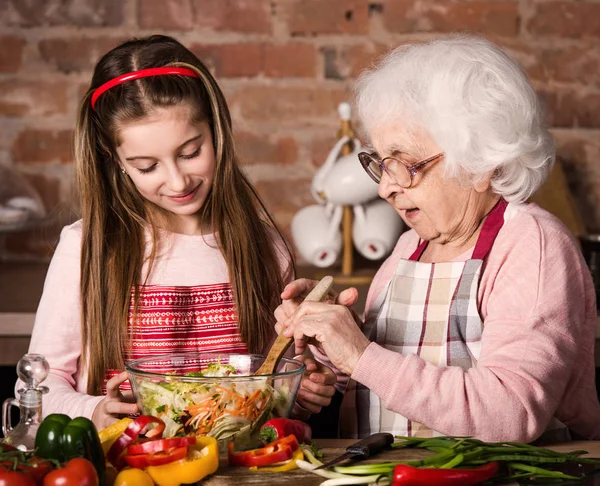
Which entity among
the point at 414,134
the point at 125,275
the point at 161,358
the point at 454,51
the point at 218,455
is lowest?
the point at 218,455

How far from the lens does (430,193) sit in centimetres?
165

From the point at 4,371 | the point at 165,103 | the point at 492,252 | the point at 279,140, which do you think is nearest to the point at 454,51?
the point at 492,252

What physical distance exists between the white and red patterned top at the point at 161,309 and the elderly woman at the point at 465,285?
0.24m

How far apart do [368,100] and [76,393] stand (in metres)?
0.73

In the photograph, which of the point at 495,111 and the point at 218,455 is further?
the point at 495,111

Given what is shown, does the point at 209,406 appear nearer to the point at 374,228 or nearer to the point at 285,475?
the point at 285,475

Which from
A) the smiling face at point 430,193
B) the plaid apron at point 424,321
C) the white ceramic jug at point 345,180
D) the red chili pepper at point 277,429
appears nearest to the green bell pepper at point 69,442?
the red chili pepper at point 277,429

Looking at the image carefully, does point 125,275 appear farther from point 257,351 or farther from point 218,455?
point 218,455

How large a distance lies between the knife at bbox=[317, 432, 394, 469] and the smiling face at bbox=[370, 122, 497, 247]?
46 centimetres

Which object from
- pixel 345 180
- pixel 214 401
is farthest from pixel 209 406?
pixel 345 180

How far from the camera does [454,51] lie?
1628 millimetres

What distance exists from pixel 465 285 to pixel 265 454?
1.72 feet

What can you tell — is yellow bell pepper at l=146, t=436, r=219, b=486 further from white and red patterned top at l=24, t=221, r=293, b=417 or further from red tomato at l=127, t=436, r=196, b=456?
white and red patterned top at l=24, t=221, r=293, b=417

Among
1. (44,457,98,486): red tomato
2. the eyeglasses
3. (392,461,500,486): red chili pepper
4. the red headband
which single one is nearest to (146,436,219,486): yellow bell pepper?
(44,457,98,486): red tomato
